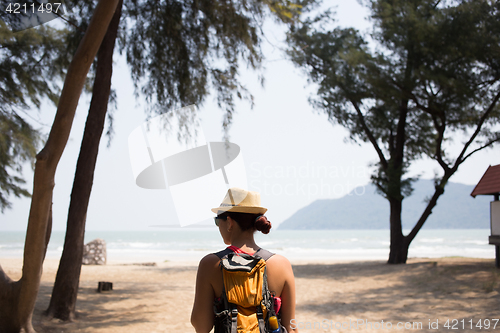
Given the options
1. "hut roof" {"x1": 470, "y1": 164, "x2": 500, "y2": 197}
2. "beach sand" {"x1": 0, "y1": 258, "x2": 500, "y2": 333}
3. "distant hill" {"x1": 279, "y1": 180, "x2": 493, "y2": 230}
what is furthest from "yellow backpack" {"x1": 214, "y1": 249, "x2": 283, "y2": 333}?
"distant hill" {"x1": 279, "y1": 180, "x2": 493, "y2": 230}

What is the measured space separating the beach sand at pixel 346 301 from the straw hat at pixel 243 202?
14.8ft

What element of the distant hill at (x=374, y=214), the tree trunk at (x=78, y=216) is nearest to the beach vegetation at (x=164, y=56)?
the tree trunk at (x=78, y=216)

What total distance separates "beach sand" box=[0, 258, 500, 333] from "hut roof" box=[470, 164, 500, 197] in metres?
1.91

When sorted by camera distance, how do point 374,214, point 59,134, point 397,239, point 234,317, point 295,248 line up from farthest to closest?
1. point 374,214
2. point 295,248
3. point 397,239
4. point 59,134
5. point 234,317

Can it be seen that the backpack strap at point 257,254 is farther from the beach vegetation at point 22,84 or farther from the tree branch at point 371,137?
the tree branch at point 371,137

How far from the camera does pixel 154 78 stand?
7594 millimetres

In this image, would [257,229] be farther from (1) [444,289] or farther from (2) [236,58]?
(1) [444,289]

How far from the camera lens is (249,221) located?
5.92 ft

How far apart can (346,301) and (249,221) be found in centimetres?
691

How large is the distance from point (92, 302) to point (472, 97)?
10776 mm

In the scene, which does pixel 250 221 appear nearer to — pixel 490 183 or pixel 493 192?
pixel 493 192

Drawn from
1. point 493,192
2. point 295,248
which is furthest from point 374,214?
point 493,192

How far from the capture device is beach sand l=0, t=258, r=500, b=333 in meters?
5.88

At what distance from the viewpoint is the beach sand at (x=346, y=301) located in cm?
588
